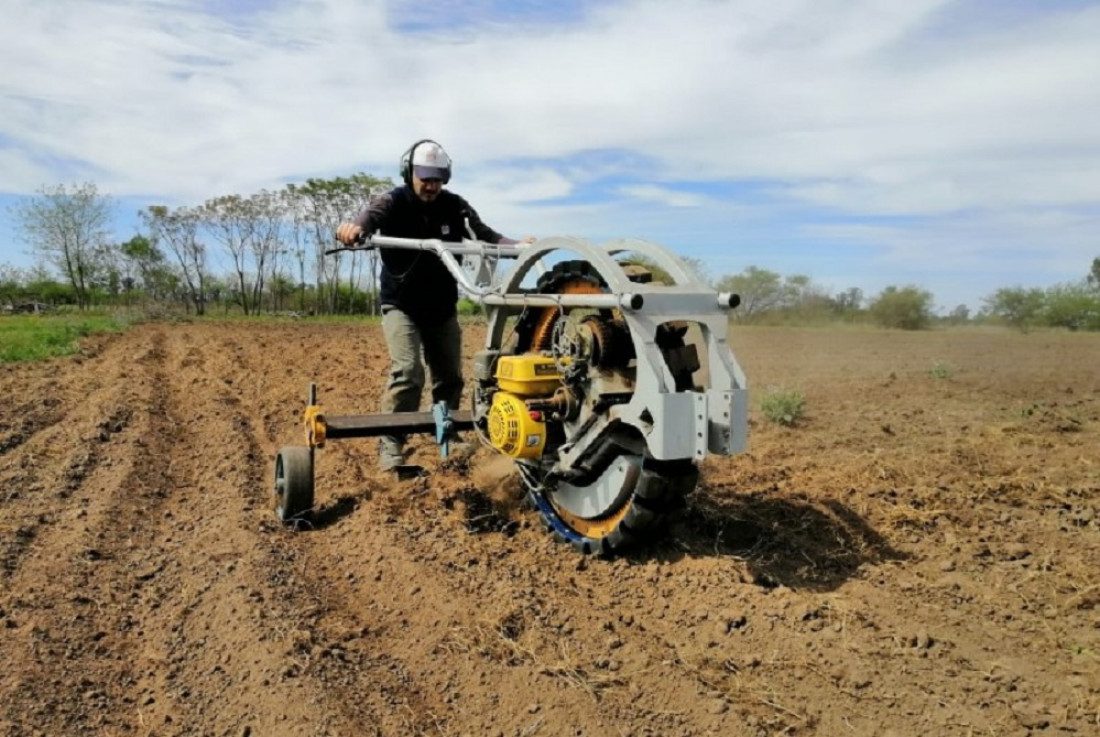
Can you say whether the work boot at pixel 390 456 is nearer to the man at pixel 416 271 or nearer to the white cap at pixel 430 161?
the man at pixel 416 271

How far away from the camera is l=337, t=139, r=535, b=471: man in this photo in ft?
19.0

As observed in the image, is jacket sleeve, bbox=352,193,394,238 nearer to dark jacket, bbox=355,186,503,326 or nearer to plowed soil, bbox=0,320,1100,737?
dark jacket, bbox=355,186,503,326

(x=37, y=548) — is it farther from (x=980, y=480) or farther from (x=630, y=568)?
(x=980, y=480)

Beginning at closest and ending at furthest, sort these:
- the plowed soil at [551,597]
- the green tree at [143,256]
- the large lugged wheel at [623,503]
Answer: the plowed soil at [551,597] < the large lugged wheel at [623,503] < the green tree at [143,256]

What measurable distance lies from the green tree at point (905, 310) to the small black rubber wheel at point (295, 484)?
82.7 ft

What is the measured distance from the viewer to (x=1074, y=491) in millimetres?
5320

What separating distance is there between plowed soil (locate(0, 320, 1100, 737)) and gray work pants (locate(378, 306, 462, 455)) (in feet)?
1.72

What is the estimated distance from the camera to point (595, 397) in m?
4.36

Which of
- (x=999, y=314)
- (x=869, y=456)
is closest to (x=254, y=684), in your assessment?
(x=869, y=456)

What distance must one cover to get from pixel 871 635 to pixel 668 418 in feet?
3.90

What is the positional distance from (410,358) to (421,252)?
0.74 m

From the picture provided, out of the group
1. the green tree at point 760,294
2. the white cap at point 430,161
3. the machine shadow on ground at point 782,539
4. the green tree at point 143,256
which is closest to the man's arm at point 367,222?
the white cap at point 430,161

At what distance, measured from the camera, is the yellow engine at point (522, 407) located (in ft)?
14.9

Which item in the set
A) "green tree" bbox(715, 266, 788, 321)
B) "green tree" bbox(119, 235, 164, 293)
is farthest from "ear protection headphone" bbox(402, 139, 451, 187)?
"green tree" bbox(119, 235, 164, 293)
